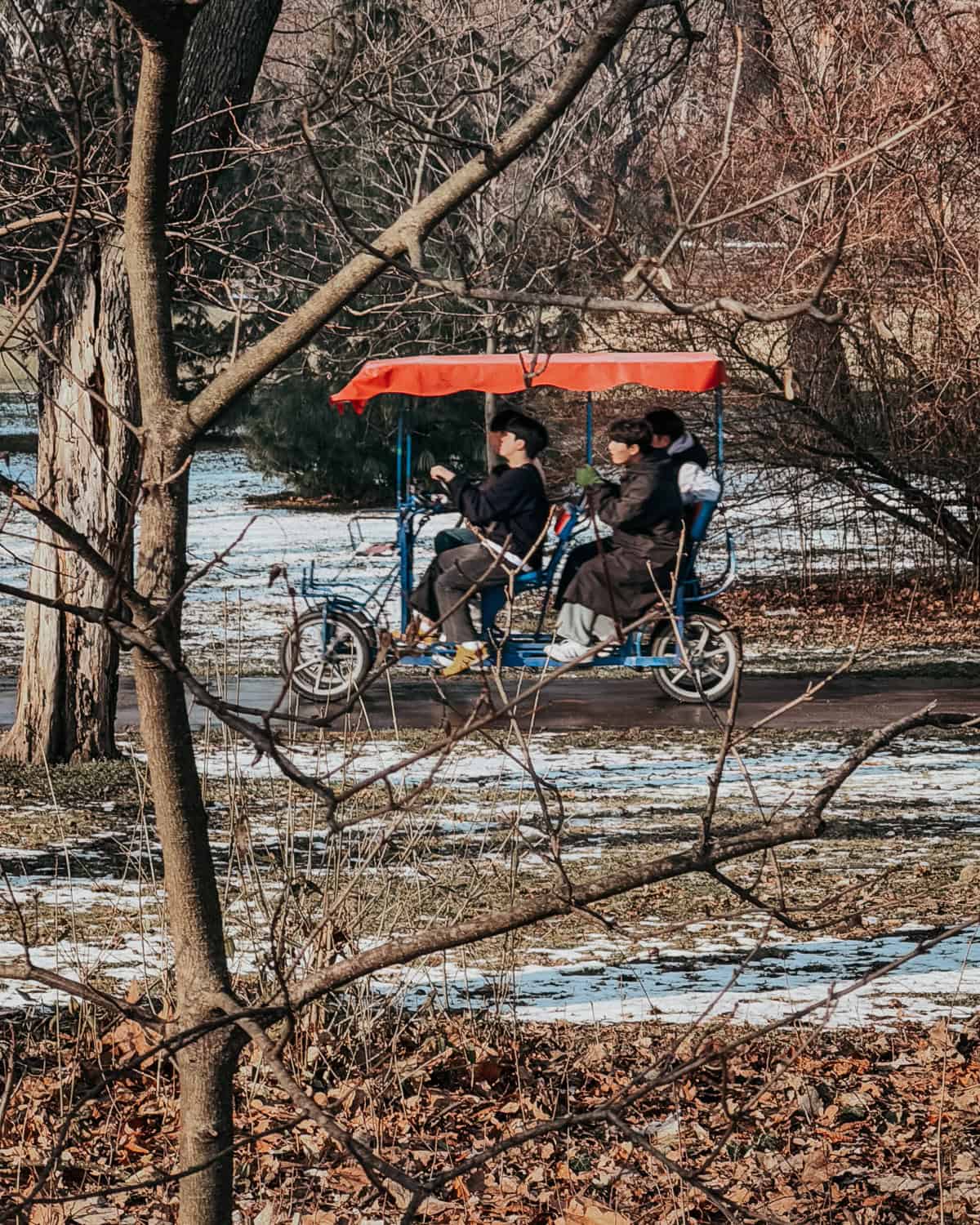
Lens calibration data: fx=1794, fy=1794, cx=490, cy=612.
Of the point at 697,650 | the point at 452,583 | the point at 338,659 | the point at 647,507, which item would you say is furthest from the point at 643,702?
the point at 338,659

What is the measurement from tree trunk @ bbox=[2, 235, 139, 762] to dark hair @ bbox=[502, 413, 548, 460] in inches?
113

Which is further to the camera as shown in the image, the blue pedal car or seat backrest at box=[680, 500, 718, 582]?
the blue pedal car

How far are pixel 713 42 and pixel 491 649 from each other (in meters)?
8.58

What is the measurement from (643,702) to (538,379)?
227 centimetres

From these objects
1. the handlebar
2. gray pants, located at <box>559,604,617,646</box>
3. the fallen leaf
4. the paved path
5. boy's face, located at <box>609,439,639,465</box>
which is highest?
boy's face, located at <box>609,439,639,465</box>

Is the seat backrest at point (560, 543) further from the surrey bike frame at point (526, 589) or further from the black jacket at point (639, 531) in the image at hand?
the black jacket at point (639, 531)

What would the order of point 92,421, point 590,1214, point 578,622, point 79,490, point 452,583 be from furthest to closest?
point 578,622 → point 452,583 → point 79,490 → point 92,421 → point 590,1214

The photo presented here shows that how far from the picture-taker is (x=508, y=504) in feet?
35.2

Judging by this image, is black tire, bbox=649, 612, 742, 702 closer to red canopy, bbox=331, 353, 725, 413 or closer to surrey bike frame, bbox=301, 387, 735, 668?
surrey bike frame, bbox=301, 387, 735, 668

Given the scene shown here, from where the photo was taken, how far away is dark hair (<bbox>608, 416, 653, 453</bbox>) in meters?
10.9

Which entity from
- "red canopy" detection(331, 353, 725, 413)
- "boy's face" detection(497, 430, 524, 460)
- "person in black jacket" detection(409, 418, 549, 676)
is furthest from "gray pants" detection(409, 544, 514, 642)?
"red canopy" detection(331, 353, 725, 413)

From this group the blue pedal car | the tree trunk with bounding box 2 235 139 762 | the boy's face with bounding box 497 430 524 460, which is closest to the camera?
the tree trunk with bounding box 2 235 139 762

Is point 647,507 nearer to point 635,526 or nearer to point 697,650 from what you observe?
point 635,526

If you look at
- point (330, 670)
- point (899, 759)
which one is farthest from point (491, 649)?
point (899, 759)
